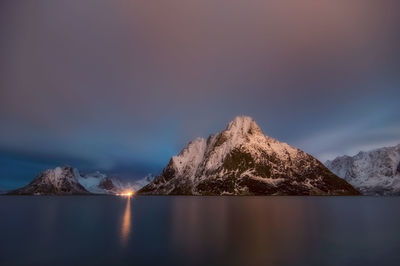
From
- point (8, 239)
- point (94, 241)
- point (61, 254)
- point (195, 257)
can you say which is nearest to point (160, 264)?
point (195, 257)

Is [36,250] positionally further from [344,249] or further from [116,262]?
[344,249]

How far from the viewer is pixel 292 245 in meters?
45.2

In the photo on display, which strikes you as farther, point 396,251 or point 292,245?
point 292,245

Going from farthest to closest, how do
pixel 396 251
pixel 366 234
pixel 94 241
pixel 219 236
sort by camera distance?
1. pixel 366 234
2. pixel 219 236
3. pixel 94 241
4. pixel 396 251

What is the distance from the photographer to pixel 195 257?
3766 cm

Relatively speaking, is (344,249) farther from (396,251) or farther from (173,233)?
(173,233)

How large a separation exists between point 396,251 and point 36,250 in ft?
162

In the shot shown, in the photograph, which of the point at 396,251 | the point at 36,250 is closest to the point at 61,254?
the point at 36,250

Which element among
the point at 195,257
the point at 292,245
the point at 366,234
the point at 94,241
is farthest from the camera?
the point at 366,234

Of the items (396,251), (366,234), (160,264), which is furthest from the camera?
(366,234)

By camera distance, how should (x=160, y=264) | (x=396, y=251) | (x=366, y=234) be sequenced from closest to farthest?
(x=160, y=264)
(x=396, y=251)
(x=366, y=234)

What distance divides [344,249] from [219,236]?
20113mm

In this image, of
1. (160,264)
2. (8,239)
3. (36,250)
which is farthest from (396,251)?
(8,239)

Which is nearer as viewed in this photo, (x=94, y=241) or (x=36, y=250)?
(x=36, y=250)
